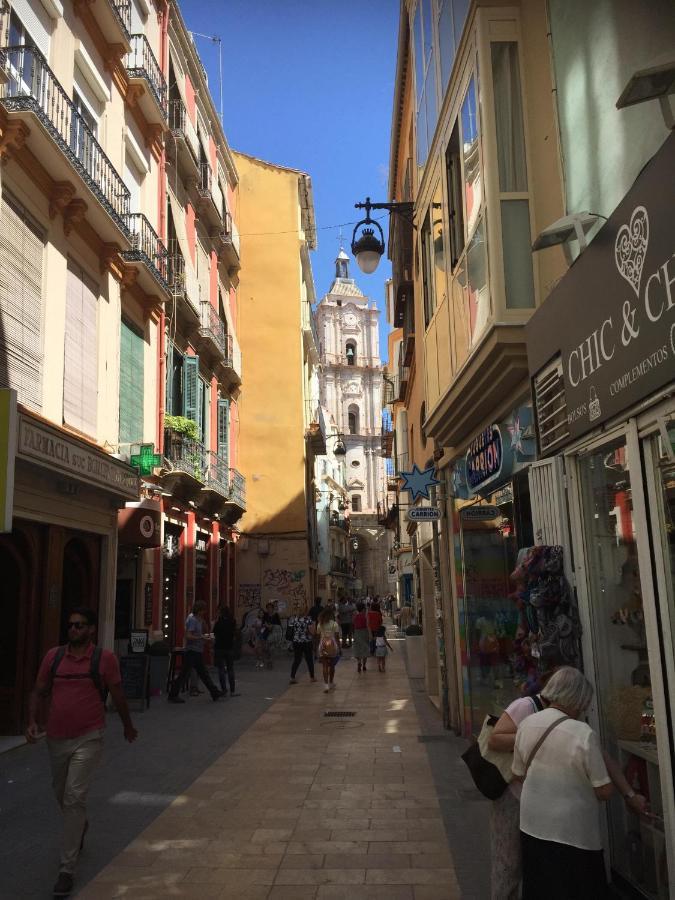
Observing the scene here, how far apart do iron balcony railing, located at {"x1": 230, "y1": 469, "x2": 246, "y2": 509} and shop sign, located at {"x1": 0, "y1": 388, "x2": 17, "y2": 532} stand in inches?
678

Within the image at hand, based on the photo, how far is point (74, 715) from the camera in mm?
5516

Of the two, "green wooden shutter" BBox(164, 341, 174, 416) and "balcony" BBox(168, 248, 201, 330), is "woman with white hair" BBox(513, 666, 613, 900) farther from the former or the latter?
"balcony" BBox(168, 248, 201, 330)

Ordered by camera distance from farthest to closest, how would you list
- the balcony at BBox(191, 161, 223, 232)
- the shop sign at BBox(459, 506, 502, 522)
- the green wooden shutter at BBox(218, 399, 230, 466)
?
1. the green wooden shutter at BBox(218, 399, 230, 466)
2. the balcony at BBox(191, 161, 223, 232)
3. the shop sign at BBox(459, 506, 502, 522)

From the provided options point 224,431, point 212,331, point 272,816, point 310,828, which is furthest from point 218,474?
point 310,828

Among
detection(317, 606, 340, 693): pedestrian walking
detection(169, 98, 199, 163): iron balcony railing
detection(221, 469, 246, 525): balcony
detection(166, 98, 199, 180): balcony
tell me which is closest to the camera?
detection(317, 606, 340, 693): pedestrian walking

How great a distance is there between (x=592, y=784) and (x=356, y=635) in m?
16.7

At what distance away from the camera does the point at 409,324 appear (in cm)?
1992

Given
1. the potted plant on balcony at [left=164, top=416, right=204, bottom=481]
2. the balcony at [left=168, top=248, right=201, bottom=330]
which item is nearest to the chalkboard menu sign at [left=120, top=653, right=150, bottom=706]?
the potted plant on balcony at [left=164, top=416, right=204, bottom=481]

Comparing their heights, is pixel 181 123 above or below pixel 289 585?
above

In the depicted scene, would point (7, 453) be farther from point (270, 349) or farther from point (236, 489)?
point (270, 349)

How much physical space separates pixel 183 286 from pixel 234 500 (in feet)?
25.1

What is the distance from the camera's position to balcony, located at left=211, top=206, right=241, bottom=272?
24641 mm

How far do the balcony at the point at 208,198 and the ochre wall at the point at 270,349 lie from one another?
5.91 meters

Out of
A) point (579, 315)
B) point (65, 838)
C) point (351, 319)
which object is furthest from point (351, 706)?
point (351, 319)
